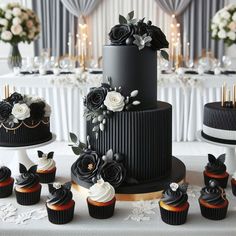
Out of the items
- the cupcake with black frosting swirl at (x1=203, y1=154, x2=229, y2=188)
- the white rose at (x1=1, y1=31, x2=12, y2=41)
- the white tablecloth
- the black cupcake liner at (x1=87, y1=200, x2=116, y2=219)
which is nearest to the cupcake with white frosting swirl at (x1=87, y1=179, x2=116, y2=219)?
the black cupcake liner at (x1=87, y1=200, x2=116, y2=219)

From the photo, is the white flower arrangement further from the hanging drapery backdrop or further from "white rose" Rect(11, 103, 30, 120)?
"white rose" Rect(11, 103, 30, 120)

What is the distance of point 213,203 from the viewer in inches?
60.1

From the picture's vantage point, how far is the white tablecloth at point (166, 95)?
14.0ft

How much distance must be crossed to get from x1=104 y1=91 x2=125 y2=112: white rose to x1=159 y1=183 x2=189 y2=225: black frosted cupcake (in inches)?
16.3

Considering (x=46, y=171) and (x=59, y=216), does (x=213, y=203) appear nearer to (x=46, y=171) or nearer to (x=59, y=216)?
(x=59, y=216)

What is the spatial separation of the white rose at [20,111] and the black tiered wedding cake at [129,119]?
370mm

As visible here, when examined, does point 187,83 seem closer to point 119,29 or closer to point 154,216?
point 119,29

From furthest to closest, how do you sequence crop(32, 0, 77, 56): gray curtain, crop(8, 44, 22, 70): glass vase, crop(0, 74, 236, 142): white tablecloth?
crop(32, 0, 77, 56): gray curtain → crop(8, 44, 22, 70): glass vase → crop(0, 74, 236, 142): white tablecloth

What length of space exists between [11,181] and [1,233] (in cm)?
34

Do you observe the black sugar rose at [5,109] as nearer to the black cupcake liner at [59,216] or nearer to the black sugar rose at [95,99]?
the black sugar rose at [95,99]

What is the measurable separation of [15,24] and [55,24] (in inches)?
78.1

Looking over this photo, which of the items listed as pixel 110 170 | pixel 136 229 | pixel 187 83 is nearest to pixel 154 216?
pixel 136 229

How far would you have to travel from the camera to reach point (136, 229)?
148 cm

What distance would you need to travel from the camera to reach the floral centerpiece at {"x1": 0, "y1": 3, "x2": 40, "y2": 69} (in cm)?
467
